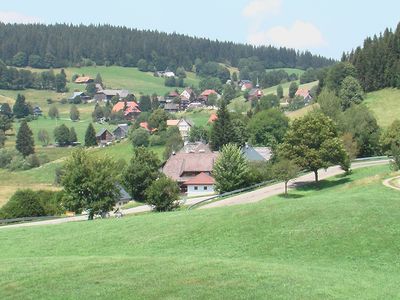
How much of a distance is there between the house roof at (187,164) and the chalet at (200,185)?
4.01 meters

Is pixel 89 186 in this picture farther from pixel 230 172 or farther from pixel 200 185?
pixel 200 185

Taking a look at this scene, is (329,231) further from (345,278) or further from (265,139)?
(265,139)

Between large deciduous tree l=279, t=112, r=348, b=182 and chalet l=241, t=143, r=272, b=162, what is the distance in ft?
70.6

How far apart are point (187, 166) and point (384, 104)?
40.8 meters

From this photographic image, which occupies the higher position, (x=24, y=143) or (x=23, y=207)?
(x=24, y=143)

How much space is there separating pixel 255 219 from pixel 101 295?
54.9 ft

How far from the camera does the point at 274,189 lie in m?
69.1

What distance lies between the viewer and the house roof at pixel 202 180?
83.5 meters

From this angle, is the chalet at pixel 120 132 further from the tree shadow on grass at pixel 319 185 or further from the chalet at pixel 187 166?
the tree shadow on grass at pixel 319 185

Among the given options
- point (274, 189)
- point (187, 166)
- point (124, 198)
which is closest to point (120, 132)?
point (187, 166)

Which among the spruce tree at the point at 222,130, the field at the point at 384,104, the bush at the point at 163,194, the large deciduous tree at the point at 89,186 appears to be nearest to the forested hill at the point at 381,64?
the field at the point at 384,104

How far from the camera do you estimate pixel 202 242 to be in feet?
120

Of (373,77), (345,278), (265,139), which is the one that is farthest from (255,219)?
(373,77)

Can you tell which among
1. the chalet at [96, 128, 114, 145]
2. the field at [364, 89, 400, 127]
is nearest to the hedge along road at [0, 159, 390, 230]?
the field at [364, 89, 400, 127]
